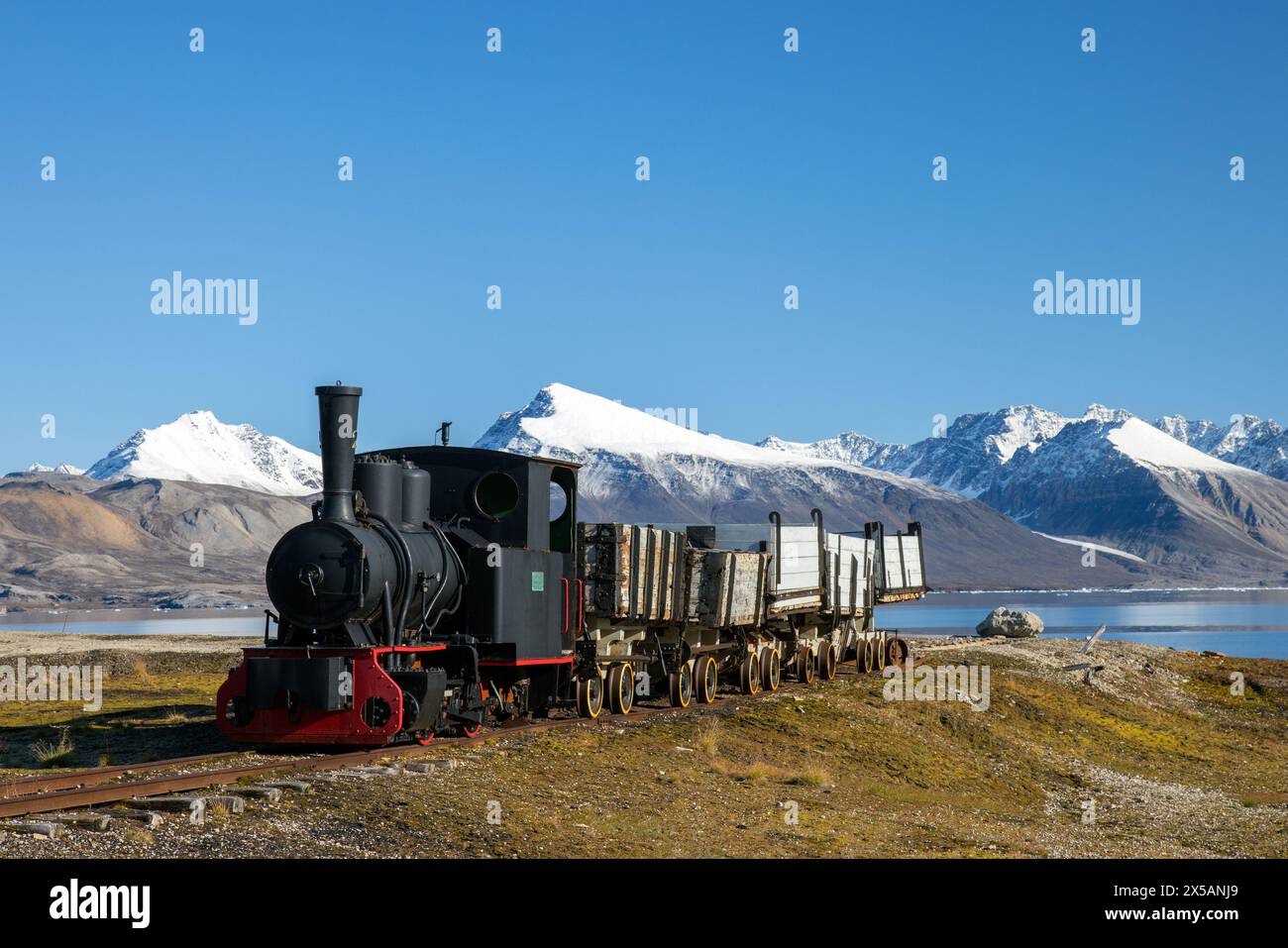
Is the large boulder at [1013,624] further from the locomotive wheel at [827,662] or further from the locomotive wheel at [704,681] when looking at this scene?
the locomotive wheel at [704,681]

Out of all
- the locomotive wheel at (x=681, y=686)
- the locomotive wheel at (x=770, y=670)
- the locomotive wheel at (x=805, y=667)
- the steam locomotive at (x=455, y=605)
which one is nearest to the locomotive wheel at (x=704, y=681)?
the steam locomotive at (x=455, y=605)

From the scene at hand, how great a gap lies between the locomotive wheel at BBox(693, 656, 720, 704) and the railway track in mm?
8374

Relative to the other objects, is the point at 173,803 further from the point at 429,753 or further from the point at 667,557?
the point at 667,557

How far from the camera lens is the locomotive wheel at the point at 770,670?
33094 millimetres

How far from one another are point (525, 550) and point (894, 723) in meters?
12.0

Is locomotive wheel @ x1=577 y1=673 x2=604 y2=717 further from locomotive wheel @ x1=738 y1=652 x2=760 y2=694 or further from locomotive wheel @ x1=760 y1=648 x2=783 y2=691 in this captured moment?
locomotive wheel @ x1=760 y1=648 x2=783 y2=691

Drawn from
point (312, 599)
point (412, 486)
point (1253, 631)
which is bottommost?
point (1253, 631)

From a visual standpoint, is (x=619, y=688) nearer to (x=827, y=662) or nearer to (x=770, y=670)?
(x=770, y=670)

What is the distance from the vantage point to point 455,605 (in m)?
20.2

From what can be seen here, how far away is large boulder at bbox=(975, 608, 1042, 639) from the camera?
195 feet

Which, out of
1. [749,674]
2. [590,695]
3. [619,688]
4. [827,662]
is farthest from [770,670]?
[590,695]

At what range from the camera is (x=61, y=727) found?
78.2ft
